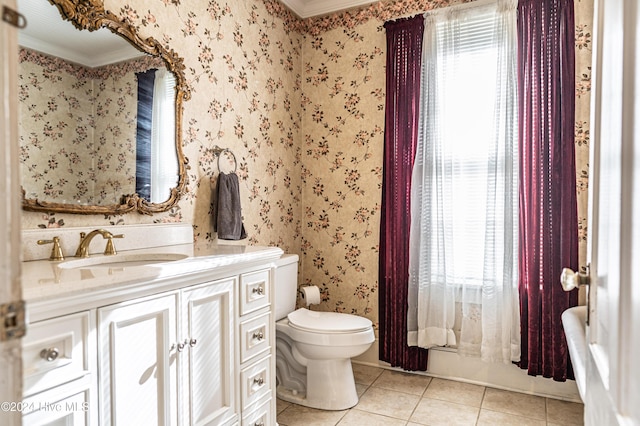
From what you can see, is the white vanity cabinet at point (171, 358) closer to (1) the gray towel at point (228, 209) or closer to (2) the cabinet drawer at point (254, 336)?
(2) the cabinet drawer at point (254, 336)

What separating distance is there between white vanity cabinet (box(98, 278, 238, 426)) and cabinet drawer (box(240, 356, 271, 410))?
0.26ft

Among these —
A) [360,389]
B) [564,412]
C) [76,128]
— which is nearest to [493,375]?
[564,412]

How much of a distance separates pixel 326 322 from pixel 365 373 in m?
0.71

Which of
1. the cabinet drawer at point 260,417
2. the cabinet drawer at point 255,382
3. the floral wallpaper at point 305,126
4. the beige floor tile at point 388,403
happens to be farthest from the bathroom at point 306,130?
the cabinet drawer at point 260,417

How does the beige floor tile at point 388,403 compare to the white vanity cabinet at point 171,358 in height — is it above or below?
below

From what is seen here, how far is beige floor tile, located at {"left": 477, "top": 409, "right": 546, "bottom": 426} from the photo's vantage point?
2.23m

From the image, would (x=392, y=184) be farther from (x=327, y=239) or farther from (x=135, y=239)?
(x=135, y=239)

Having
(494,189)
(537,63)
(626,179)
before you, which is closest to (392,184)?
(494,189)

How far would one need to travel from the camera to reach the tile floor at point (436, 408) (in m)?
2.25

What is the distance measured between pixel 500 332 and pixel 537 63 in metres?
1.65

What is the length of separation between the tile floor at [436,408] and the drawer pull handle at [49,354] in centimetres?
155

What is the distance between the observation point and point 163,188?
Result: 206 centimetres

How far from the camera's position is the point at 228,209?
2.34 meters

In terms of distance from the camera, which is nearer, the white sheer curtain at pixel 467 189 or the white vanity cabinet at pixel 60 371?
the white vanity cabinet at pixel 60 371
